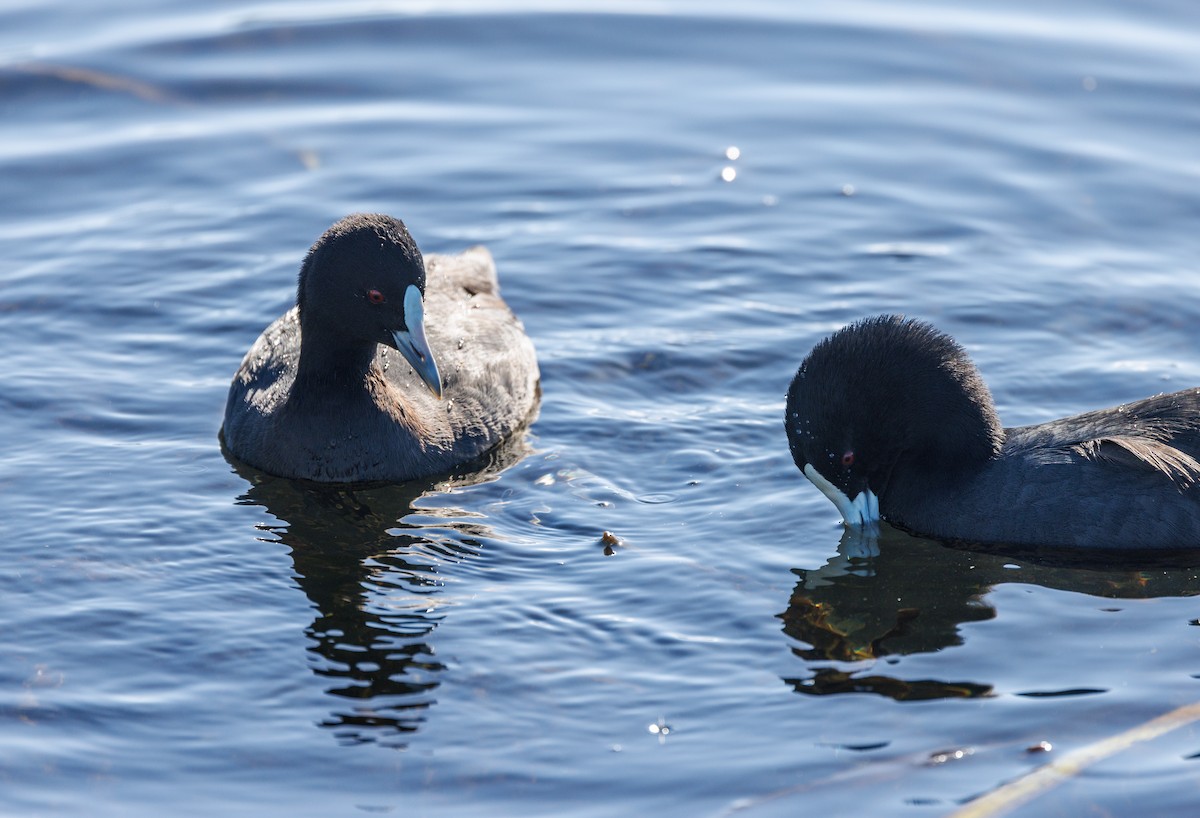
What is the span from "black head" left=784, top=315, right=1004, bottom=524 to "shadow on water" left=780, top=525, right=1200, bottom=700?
37 cm

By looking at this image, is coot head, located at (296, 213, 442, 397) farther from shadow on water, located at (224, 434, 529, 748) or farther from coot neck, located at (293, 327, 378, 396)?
shadow on water, located at (224, 434, 529, 748)

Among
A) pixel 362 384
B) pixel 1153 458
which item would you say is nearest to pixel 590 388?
pixel 362 384

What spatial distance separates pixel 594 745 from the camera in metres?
7.01

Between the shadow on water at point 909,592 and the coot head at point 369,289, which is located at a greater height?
the coot head at point 369,289

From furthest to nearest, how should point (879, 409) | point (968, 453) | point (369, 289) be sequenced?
point (369, 289)
point (968, 453)
point (879, 409)

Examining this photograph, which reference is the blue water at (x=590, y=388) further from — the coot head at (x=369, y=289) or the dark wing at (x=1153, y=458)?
the coot head at (x=369, y=289)

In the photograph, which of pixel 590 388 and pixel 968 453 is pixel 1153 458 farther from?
pixel 590 388

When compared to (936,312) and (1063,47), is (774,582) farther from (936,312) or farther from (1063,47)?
(1063,47)

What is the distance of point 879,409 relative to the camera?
872 cm

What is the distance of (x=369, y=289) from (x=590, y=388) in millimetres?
1917

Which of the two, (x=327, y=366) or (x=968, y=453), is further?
(x=327, y=366)

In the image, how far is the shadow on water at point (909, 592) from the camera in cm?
760

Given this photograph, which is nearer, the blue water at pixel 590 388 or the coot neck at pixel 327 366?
the blue water at pixel 590 388

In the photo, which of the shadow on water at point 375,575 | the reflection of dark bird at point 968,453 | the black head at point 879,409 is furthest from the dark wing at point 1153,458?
the shadow on water at point 375,575
